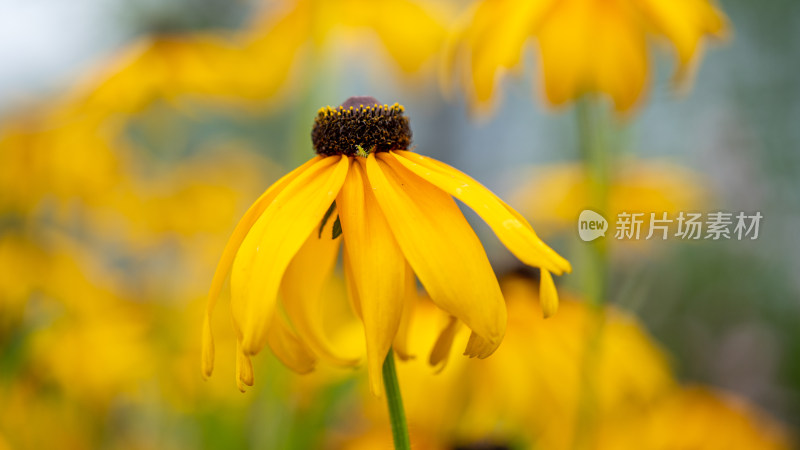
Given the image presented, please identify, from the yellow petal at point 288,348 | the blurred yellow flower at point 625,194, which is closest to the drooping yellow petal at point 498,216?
the yellow petal at point 288,348

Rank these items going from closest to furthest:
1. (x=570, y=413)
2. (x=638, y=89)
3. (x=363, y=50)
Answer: (x=638, y=89), (x=570, y=413), (x=363, y=50)

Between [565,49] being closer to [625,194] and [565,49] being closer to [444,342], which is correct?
[444,342]

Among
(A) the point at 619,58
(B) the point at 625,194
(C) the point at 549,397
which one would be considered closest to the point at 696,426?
(C) the point at 549,397

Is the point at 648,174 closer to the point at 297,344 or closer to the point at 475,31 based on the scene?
the point at 475,31

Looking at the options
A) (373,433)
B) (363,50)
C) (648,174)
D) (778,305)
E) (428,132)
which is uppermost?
(428,132)

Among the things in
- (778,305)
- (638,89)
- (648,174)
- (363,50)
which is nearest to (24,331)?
(638,89)

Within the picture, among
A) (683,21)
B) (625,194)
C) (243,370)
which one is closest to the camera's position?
(243,370)

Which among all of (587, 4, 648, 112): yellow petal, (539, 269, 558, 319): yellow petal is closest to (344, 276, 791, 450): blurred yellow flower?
(587, 4, 648, 112): yellow petal
